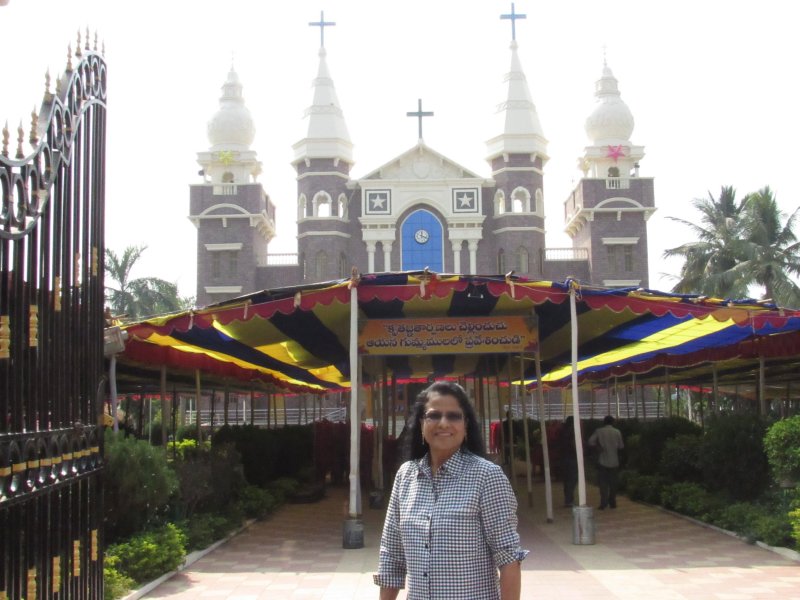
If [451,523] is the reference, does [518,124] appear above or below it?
above

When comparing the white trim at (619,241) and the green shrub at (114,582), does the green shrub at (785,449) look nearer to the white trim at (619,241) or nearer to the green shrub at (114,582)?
the green shrub at (114,582)

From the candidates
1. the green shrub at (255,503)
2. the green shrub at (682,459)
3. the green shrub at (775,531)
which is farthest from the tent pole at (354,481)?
the green shrub at (682,459)

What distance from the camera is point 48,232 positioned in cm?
384

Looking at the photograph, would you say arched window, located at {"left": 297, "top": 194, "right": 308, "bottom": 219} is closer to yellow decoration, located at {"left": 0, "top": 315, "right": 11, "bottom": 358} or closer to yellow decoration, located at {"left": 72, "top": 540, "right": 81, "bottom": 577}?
yellow decoration, located at {"left": 72, "top": 540, "right": 81, "bottom": 577}

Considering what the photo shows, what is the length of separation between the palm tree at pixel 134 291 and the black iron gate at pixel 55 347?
39.1 m

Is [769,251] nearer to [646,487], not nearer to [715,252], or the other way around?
[715,252]

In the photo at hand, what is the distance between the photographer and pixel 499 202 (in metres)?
49.5

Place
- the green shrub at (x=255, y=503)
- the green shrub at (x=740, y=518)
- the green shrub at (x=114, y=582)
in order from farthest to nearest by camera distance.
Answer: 1. the green shrub at (x=255, y=503)
2. the green shrub at (x=740, y=518)
3. the green shrub at (x=114, y=582)

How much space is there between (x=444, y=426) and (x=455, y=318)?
7820mm

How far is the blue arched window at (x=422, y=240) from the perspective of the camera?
4816 centimetres

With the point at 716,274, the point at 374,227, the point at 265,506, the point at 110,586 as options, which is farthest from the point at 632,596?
the point at 374,227

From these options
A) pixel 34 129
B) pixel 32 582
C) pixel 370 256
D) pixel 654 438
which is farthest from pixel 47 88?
pixel 370 256

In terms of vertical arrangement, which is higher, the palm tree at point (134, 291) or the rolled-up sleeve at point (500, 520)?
the palm tree at point (134, 291)

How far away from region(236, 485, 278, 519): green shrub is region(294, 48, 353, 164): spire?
36553 mm
